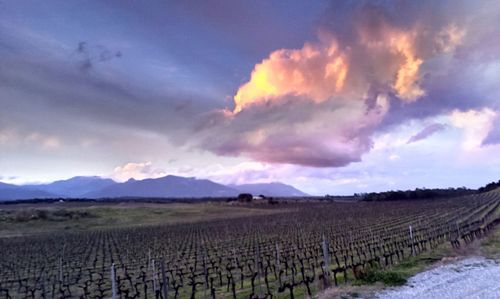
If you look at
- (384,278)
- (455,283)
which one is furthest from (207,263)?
(455,283)

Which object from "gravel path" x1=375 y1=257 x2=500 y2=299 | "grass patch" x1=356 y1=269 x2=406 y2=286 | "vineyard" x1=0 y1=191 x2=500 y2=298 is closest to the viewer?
"gravel path" x1=375 y1=257 x2=500 y2=299

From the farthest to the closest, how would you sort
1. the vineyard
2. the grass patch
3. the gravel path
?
1. the vineyard
2. the grass patch
3. the gravel path

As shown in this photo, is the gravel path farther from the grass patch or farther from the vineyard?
the vineyard

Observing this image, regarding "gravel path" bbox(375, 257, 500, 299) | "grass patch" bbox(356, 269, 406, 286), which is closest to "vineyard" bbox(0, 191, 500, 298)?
"grass patch" bbox(356, 269, 406, 286)

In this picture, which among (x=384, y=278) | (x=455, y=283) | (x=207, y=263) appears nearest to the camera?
(x=455, y=283)

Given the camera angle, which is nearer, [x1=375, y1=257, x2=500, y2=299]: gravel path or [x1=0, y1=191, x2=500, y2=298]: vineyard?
[x1=375, y1=257, x2=500, y2=299]: gravel path

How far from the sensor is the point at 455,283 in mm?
15258

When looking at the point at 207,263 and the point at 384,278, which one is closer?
the point at 384,278

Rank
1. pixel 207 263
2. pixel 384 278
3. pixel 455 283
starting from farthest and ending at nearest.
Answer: pixel 207 263 → pixel 384 278 → pixel 455 283

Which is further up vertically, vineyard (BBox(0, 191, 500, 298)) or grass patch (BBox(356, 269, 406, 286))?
grass patch (BBox(356, 269, 406, 286))

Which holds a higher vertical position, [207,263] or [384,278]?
[384,278]

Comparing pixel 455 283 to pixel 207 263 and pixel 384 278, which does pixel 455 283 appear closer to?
pixel 384 278

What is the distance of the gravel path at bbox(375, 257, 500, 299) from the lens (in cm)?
1370

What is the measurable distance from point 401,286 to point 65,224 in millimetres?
76498
